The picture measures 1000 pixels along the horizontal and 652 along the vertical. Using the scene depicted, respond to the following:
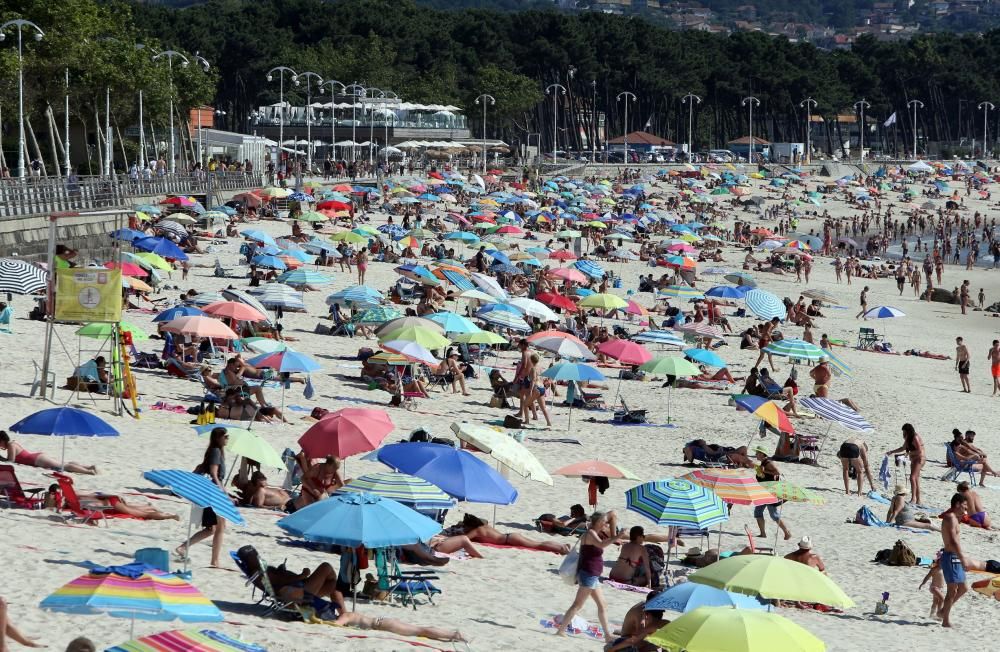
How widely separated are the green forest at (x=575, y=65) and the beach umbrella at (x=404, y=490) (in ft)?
228

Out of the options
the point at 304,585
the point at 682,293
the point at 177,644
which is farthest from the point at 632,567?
the point at 682,293

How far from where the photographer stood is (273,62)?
100250mm

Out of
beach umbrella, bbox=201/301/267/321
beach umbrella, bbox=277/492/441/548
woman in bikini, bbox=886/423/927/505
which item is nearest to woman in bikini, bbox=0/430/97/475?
beach umbrella, bbox=277/492/441/548

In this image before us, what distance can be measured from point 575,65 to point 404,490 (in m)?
107

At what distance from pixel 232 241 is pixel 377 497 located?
27.2 metres

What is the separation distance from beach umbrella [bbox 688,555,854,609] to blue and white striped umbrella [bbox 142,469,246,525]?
10.6 feet

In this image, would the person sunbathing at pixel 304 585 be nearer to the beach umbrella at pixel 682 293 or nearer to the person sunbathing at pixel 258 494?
the person sunbathing at pixel 258 494

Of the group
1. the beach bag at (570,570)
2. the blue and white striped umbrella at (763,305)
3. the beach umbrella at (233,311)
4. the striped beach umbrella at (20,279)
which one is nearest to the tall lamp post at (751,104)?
the blue and white striped umbrella at (763,305)

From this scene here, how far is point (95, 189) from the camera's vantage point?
35656mm

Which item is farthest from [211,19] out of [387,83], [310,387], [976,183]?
[310,387]

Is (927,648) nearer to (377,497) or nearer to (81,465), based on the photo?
(377,497)

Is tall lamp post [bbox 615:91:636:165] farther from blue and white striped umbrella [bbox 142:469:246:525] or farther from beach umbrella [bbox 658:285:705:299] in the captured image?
blue and white striped umbrella [bbox 142:469:246:525]

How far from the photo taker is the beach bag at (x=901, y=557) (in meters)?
13.6

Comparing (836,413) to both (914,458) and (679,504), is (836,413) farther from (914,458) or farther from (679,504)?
(679,504)
